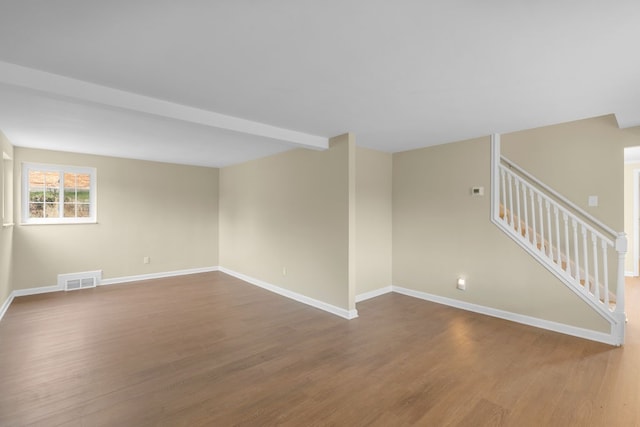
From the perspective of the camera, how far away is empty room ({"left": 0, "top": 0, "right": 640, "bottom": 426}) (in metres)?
1.79

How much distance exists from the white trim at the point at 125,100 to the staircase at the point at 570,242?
2.88 meters

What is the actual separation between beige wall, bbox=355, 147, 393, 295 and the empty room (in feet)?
0.15

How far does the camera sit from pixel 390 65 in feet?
6.78

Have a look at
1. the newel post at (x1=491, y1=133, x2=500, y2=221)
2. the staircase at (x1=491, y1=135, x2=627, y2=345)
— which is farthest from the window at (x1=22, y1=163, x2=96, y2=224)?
the staircase at (x1=491, y1=135, x2=627, y2=345)

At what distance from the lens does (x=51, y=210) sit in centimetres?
497

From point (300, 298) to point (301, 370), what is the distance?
6.58 ft

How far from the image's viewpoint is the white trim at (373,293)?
4471 millimetres

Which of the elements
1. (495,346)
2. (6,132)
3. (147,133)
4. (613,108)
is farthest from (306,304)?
(6,132)

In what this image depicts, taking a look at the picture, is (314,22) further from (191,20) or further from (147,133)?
(147,133)

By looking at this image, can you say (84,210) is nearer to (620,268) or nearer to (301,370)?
(301,370)

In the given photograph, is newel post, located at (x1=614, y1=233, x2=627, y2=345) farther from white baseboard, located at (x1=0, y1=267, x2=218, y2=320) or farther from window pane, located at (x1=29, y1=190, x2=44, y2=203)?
window pane, located at (x1=29, y1=190, x2=44, y2=203)

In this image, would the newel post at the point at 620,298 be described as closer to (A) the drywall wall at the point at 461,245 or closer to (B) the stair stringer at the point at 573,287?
(B) the stair stringer at the point at 573,287

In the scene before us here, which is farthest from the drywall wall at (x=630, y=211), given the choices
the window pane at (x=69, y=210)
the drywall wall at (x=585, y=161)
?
the window pane at (x=69, y=210)

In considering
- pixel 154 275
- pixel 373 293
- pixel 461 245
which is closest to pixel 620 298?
pixel 461 245
